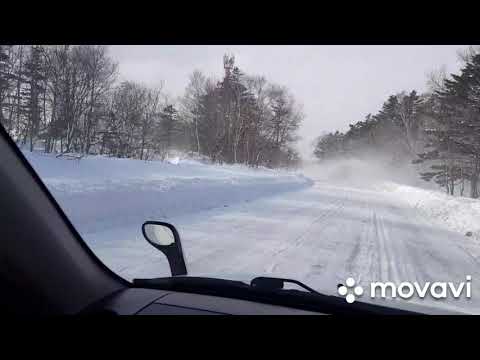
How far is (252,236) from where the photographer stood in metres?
6.70

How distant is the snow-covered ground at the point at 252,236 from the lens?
457 cm

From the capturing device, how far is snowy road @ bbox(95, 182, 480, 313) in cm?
448

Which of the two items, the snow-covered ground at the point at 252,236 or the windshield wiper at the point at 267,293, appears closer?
the windshield wiper at the point at 267,293

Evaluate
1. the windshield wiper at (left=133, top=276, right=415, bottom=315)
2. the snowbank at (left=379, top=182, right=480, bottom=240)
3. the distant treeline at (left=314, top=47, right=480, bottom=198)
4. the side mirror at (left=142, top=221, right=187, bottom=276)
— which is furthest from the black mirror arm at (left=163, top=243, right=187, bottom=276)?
the snowbank at (left=379, top=182, right=480, bottom=240)

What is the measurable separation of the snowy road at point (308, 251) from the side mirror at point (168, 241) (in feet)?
1.18

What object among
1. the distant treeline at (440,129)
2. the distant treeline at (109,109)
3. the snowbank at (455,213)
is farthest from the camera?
the snowbank at (455,213)

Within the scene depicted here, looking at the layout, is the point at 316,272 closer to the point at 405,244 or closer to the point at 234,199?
the point at 405,244

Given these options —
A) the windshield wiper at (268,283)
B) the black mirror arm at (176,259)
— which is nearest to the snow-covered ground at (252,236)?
the windshield wiper at (268,283)

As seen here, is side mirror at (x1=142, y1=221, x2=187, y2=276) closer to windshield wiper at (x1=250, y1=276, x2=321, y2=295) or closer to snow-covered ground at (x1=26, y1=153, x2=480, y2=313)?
snow-covered ground at (x1=26, y1=153, x2=480, y2=313)

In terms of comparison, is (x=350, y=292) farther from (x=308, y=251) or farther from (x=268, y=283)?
(x=308, y=251)

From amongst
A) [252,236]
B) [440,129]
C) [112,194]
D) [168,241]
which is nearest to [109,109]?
[112,194]

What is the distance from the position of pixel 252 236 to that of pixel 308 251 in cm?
136

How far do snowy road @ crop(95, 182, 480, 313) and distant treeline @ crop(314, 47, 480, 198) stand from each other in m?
2.32

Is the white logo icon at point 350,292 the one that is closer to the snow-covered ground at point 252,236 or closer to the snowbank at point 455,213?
the snow-covered ground at point 252,236
